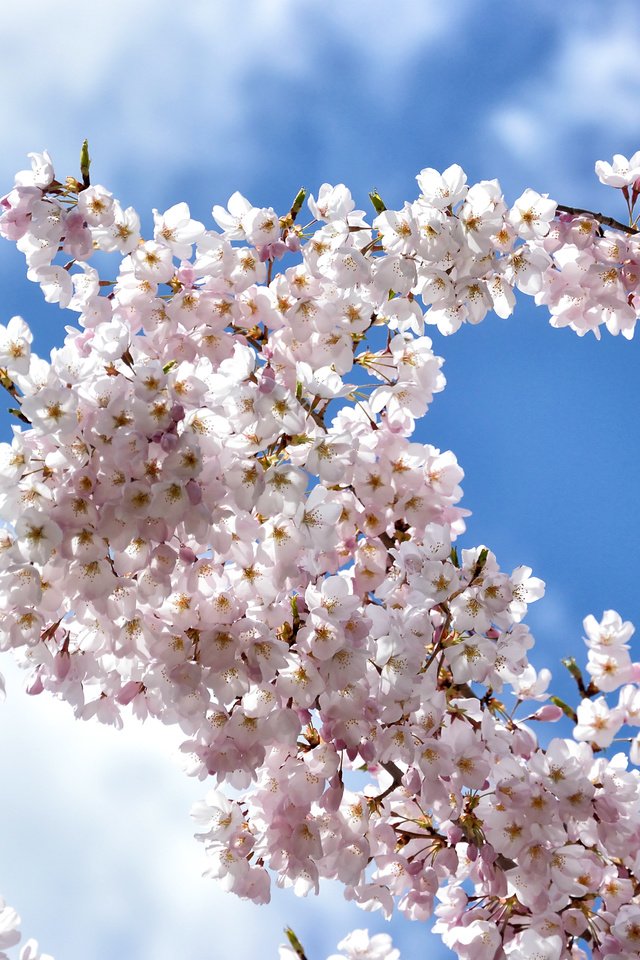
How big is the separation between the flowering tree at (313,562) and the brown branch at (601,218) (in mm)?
19

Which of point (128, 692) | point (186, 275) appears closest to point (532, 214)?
point (186, 275)

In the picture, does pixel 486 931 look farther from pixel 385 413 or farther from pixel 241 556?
pixel 385 413

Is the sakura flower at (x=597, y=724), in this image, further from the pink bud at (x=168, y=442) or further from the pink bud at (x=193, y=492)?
the pink bud at (x=168, y=442)

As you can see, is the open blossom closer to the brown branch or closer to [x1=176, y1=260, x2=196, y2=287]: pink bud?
the brown branch

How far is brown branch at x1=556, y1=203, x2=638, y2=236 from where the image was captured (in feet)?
16.8

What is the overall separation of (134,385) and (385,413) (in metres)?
1.40

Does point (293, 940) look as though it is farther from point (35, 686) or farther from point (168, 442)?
point (168, 442)

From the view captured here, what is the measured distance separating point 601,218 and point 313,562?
2464 millimetres

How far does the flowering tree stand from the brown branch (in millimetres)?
19

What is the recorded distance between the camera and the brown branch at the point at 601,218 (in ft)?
16.8

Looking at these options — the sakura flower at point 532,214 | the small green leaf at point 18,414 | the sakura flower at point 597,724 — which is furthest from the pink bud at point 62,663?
the sakura flower at point 532,214

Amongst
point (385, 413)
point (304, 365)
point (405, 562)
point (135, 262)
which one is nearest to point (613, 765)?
point (405, 562)

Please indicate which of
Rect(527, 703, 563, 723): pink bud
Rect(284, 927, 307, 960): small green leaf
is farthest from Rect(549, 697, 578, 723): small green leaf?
Rect(284, 927, 307, 960): small green leaf

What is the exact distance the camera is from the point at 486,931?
4.54 metres
